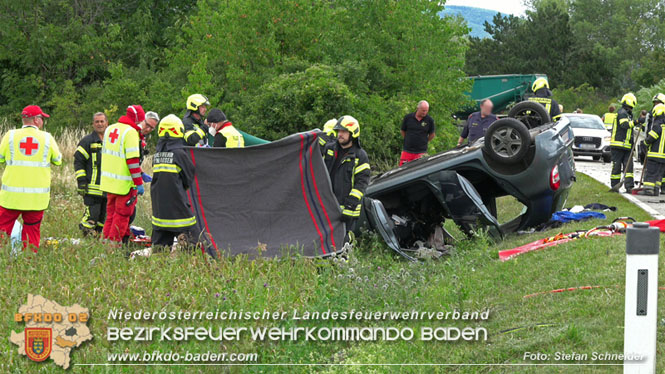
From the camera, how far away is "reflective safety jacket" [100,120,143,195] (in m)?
8.90

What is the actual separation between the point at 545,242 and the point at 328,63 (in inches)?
416

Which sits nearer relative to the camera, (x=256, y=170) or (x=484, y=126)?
(x=256, y=170)

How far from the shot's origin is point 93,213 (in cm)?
980

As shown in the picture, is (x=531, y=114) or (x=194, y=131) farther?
(x=531, y=114)

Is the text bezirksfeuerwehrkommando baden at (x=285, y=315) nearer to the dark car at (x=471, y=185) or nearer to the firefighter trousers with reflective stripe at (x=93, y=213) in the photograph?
the dark car at (x=471, y=185)

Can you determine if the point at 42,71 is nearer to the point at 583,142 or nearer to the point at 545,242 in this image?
the point at 583,142

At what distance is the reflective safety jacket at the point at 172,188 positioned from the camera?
7.91m

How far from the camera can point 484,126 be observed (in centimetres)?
1280

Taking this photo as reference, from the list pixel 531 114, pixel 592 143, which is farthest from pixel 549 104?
pixel 592 143

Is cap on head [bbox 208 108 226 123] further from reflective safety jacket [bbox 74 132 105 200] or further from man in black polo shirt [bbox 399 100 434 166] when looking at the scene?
man in black polo shirt [bbox 399 100 434 166]

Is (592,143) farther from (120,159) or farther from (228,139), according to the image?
(120,159)

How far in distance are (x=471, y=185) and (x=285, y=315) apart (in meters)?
3.73

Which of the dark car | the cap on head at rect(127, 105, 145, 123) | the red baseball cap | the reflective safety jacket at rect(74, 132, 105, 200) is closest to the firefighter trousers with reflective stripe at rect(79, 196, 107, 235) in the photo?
the reflective safety jacket at rect(74, 132, 105, 200)

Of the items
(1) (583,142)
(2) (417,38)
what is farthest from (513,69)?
(2) (417,38)
